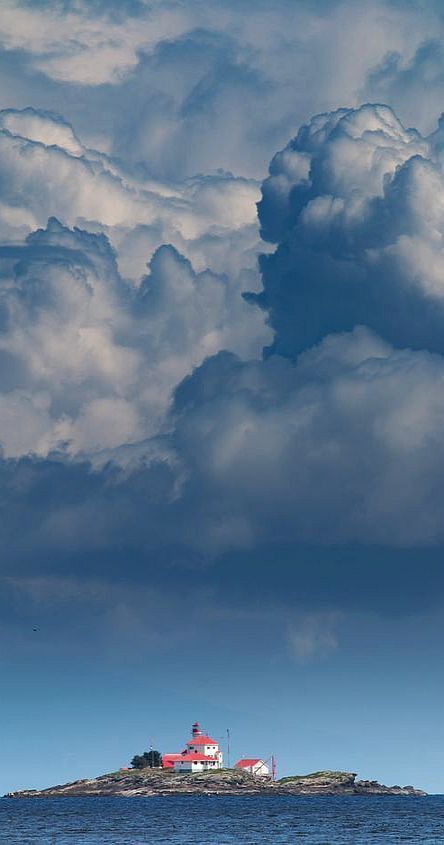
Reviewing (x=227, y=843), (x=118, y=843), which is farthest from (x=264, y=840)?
(x=118, y=843)

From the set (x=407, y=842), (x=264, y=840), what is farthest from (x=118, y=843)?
(x=407, y=842)

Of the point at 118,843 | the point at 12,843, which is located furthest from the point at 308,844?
the point at 12,843

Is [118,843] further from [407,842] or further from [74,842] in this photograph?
[407,842]

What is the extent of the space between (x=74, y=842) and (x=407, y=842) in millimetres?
40658

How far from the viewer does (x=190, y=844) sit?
190250mm

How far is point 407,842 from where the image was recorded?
19225 centimetres

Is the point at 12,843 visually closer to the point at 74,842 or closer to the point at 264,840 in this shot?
the point at 74,842

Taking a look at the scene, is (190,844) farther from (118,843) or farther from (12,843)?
(12,843)

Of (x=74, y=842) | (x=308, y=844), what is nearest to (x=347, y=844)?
(x=308, y=844)

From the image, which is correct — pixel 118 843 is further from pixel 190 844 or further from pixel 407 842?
pixel 407 842

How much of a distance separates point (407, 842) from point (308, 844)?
12861 mm

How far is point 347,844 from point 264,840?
1293cm

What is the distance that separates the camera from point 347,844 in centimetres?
18850

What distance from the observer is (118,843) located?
18912cm
